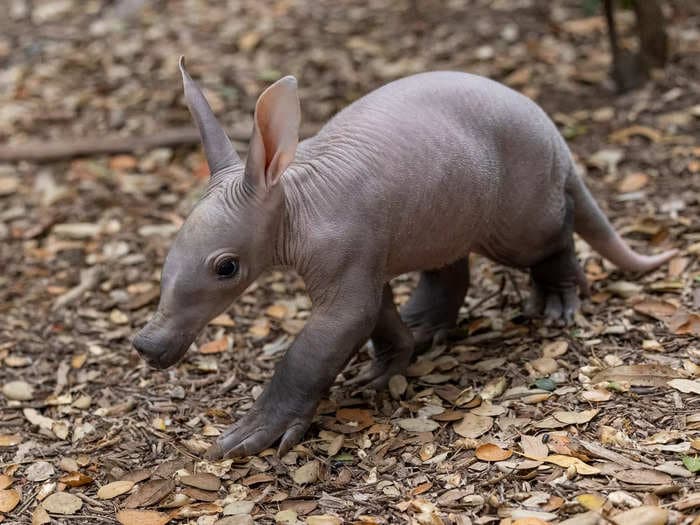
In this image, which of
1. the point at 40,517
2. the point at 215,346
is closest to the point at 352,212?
the point at 215,346

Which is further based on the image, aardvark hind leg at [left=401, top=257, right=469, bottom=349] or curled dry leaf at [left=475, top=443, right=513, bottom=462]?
aardvark hind leg at [left=401, top=257, right=469, bottom=349]

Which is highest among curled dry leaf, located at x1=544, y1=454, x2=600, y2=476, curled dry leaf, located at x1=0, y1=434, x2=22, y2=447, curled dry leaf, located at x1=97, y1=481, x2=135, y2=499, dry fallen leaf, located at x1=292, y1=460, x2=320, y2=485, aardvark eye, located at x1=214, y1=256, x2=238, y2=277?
aardvark eye, located at x1=214, y1=256, x2=238, y2=277

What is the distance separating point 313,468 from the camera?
4.66 meters

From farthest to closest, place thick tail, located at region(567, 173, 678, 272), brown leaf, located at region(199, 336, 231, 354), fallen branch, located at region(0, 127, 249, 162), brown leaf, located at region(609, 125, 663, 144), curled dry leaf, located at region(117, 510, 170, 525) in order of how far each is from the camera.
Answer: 1. fallen branch, located at region(0, 127, 249, 162)
2. brown leaf, located at region(609, 125, 663, 144)
3. brown leaf, located at region(199, 336, 231, 354)
4. thick tail, located at region(567, 173, 678, 272)
5. curled dry leaf, located at region(117, 510, 170, 525)

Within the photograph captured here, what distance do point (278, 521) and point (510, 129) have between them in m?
2.22

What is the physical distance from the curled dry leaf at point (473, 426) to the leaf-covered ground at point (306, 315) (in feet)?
0.04

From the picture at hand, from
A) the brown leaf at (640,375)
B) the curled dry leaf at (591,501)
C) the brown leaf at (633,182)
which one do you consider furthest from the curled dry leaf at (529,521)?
the brown leaf at (633,182)

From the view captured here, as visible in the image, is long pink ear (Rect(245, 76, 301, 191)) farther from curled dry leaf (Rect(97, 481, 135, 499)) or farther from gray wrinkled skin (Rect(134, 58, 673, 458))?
curled dry leaf (Rect(97, 481, 135, 499))

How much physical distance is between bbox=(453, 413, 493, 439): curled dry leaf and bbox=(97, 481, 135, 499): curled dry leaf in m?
1.53

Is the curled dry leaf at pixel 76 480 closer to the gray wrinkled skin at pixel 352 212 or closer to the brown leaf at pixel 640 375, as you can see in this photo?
the gray wrinkled skin at pixel 352 212

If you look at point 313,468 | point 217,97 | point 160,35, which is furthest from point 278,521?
point 160,35

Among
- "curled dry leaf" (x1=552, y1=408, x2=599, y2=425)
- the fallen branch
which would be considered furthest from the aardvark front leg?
the fallen branch

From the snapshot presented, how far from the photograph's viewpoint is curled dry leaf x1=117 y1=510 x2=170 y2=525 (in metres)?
4.38

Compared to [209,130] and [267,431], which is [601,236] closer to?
[267,431]
